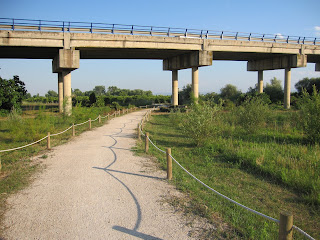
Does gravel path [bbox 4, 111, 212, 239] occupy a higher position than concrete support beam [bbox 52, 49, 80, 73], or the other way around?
concrete support beam [bbox 52, 49, 80, 73]

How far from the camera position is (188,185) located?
25.2 ft

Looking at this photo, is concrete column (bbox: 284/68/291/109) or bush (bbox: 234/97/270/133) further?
concrete column (bbox: 284/68/291/109)

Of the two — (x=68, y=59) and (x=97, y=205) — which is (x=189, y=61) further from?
(x=97, y=205)

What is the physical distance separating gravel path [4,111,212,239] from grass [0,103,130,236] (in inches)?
19.2

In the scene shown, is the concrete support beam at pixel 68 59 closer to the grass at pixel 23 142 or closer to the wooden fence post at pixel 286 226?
the grass at pixel 23 142

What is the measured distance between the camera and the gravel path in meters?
5.14

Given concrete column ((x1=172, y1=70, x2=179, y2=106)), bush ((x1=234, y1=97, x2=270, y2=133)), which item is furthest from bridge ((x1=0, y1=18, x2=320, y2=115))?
bush ((x1=234, y1=97, x2=270, y2=133))

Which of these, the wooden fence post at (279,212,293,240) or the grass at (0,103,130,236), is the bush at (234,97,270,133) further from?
the wooden fence post at (279,212,293,240)

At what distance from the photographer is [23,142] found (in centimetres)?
1505

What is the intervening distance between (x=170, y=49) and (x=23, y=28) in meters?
14.7

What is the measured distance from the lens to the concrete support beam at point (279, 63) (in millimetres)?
36875

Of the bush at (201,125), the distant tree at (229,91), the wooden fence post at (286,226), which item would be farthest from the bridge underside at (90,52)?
the wooden fence post at (286,226)

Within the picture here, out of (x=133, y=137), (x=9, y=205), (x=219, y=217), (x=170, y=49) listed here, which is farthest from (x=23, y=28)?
(x=219, y=217)

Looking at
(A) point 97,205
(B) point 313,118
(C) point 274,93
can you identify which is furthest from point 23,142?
(C) point 274,93
